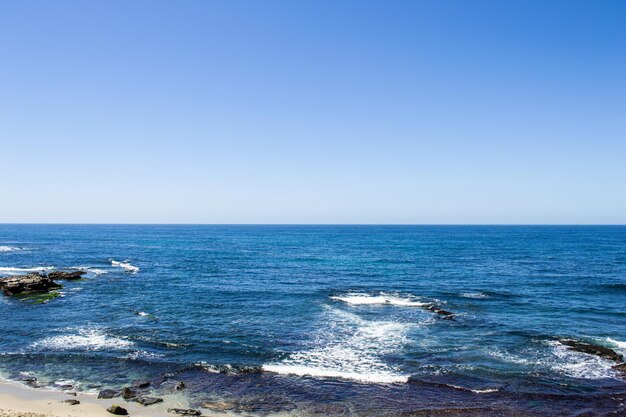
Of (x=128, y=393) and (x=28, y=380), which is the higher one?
(x=128, y=393)

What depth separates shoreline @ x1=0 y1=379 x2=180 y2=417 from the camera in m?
21.7

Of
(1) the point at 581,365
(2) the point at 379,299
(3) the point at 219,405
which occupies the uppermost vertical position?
(2) the point at 379,299

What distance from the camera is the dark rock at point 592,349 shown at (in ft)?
102

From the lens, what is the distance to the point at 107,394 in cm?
2450

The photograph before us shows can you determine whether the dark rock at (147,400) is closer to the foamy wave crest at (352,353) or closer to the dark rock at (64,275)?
the foamy wave crest at (352,353)

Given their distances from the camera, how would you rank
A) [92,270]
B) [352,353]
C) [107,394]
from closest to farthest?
[107,394] < [352,353] < [92,270]

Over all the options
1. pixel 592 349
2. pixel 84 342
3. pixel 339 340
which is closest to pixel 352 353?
pixel 339 340

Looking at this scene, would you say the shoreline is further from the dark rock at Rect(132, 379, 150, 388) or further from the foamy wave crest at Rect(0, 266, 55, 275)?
the foamy wave crest at Rect(0, 266, 55, 275)

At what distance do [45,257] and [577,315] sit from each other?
102 m

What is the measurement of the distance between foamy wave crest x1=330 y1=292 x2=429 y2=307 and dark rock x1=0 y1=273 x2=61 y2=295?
37280 millimetres

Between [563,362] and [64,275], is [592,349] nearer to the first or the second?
[563,362]

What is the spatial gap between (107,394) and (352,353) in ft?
53.9

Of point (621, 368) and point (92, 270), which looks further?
point (92, 270)

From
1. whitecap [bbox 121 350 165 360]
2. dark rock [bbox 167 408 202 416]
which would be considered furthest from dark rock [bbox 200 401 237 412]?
whitecap [bbox 121 350 165 360]
